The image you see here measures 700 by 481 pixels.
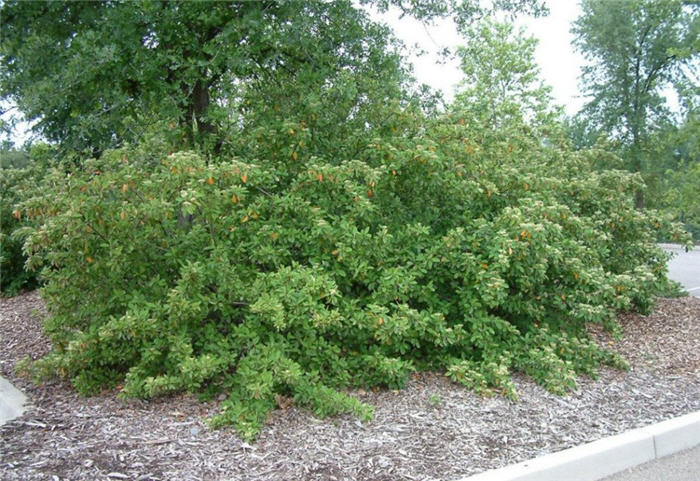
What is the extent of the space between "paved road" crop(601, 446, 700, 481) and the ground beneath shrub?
0.95ft

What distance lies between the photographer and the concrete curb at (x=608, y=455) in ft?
10.4

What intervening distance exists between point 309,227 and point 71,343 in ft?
6.09

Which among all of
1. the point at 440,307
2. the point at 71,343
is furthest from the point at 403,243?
the point at 71,343

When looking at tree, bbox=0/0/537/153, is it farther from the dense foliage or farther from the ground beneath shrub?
the ground beneath shrub

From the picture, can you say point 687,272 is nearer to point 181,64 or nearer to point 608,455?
point 608,455

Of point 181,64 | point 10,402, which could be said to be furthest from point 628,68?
point 10,402

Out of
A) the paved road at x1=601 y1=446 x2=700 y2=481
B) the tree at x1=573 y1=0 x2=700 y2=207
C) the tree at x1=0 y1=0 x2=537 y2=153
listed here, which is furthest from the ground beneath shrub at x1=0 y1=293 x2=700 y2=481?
the tree at x1=573 y1=0 x2=700 y2=207

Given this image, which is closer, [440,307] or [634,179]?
[440,307]

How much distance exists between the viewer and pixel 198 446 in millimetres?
3441

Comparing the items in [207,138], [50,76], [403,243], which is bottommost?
[403,243]

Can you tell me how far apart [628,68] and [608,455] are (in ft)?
58.6

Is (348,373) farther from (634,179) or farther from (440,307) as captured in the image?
(634,179)

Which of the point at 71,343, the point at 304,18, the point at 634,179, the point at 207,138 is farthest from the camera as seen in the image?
the point at 634,179

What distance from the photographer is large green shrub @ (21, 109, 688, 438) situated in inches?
158
